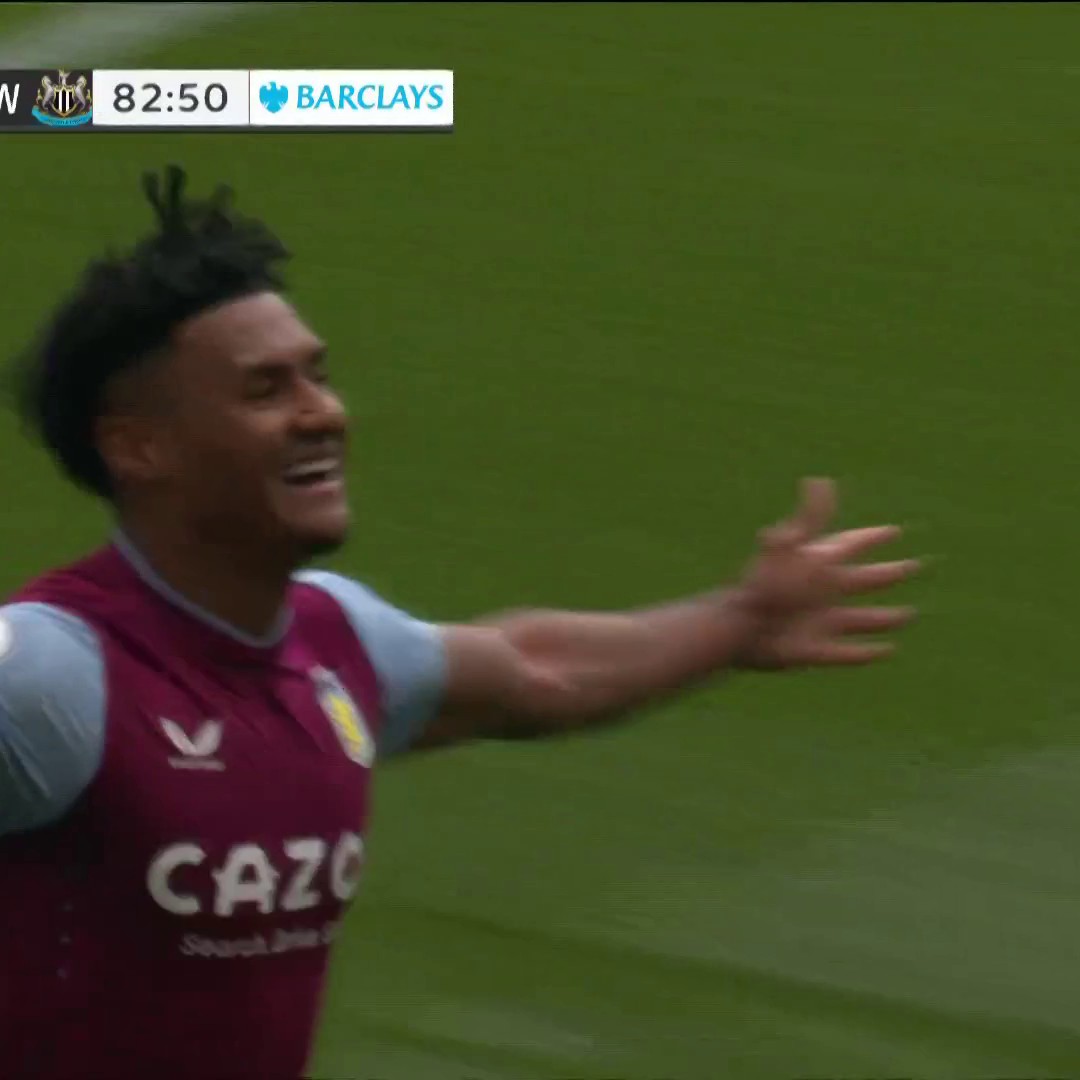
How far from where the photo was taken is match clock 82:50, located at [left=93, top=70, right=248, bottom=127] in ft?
35.4

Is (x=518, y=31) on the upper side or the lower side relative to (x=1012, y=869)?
upper

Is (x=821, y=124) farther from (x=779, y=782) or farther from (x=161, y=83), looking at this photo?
(x=779, y=782)

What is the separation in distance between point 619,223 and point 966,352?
57.7 inches

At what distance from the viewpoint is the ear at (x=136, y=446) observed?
3.43 meters

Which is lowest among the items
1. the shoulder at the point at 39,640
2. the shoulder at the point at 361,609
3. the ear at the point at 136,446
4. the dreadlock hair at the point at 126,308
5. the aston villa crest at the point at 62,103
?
the shoulder at the point at 39,640

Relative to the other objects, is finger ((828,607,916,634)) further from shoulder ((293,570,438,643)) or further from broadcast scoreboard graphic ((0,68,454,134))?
broadcast scoreboard graphic ((0,68,454,134))

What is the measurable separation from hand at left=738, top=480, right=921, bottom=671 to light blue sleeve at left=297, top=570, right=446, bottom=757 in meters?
0.47

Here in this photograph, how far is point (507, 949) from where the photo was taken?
6.07 m

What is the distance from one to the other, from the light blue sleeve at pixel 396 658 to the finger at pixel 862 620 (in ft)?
1.79

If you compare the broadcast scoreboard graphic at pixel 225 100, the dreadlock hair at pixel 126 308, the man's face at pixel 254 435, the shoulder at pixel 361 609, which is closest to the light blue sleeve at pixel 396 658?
the shoulder at pixel 361 609

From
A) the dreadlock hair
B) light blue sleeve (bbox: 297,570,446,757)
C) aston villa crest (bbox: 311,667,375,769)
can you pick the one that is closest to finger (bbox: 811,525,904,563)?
light blue sleeve (bbox: 297,570,446,757)

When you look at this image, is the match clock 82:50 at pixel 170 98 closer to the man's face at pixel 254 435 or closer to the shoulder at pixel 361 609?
the shoulder at pixel 361 609

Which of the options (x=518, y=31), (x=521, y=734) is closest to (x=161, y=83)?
(x=518, y=31)

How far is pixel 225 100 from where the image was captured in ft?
35.8
